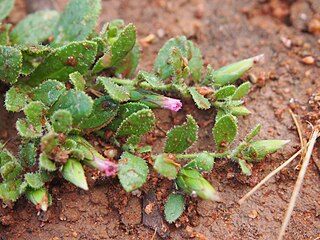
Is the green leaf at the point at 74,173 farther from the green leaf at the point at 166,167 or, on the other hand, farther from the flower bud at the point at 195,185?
the flower bud at the point at 195,185

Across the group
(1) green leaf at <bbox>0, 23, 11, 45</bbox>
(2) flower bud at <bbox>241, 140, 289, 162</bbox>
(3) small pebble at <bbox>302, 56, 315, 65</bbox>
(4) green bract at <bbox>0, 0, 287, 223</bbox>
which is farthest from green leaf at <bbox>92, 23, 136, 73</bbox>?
(3) small pebble at <bbox>302, 56, 315, 65</bbox>

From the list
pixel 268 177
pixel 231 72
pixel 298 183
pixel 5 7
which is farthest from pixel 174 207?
pixel 5 7

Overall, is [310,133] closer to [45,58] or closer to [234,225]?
[234,225]

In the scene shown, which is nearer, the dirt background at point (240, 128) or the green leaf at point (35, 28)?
the dirt background at point (240, 128)

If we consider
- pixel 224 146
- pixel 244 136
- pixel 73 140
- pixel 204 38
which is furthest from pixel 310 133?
pixel 73 140

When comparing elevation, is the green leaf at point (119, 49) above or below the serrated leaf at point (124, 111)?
above

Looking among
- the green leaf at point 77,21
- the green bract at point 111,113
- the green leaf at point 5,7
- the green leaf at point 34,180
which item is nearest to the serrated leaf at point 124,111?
the green bract at point 111,113
